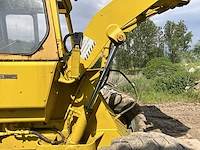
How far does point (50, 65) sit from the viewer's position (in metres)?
3.21

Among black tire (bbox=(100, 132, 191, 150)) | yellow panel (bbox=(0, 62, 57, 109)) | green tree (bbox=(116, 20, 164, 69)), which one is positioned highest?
yellow panel (bbox=(0, 62, 57, 109))

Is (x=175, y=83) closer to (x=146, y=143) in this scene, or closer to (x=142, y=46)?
(x=146, y=143)

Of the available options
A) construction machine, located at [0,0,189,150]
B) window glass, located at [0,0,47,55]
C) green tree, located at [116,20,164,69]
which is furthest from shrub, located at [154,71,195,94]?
green tree, located at [116,20,164,69]

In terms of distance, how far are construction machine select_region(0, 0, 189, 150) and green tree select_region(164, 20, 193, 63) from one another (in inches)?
954

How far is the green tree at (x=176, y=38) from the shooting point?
27359mm

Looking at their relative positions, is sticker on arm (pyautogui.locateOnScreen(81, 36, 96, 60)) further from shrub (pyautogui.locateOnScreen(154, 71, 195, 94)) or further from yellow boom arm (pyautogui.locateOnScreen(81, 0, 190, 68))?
shrub (pyautogui.locateOnScreen(154, 71, 195, 94))

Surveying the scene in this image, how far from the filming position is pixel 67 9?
478cm

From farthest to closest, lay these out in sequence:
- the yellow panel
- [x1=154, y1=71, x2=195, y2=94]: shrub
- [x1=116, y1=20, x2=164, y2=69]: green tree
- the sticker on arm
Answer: [x1=116, y1=20, x2=164, y2=69]: green tree
[x1=154, y1=71, x2=195, y2=94]: shrub
the sticker on arm
the yellow panel

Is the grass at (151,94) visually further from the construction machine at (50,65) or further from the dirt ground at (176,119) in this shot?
the construction machine at (50,65)

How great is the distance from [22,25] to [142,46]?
2176cm

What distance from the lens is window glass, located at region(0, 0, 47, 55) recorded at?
10.8 ft

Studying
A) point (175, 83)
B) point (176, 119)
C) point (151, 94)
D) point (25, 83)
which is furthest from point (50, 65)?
point (175, 83)

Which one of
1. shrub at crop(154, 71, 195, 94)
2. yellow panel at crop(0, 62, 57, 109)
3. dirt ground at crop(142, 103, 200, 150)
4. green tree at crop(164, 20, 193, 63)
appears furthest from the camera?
green tree at crop(164, 20, 193, 63)

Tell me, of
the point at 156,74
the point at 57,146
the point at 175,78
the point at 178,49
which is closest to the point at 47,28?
the point at 57,146
